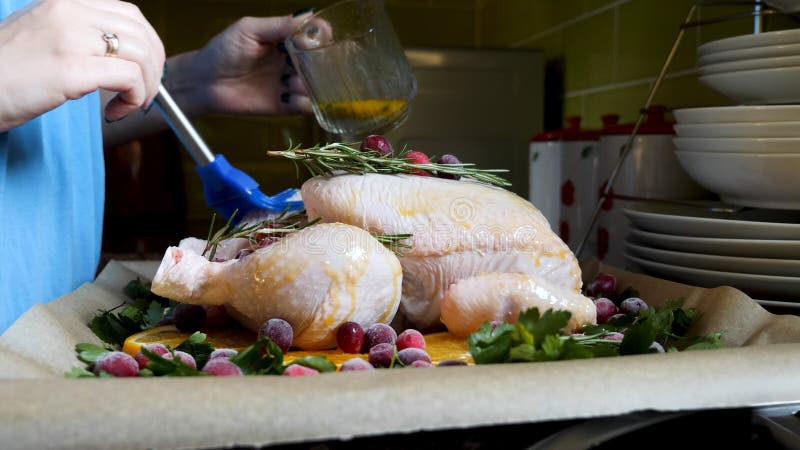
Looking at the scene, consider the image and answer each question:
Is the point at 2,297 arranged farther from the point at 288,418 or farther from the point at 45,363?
the point at 288,418

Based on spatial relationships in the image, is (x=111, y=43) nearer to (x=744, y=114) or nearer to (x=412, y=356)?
(x=412, y=356)

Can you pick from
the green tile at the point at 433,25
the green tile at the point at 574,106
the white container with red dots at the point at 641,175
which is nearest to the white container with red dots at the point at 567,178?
the white container with red dots at the point at 641,175

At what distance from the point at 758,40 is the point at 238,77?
881 millimetres

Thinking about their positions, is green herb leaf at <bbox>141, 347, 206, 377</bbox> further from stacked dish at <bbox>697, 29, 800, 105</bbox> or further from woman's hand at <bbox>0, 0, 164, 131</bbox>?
stacked dish at <bbox>697, 29, 800, 105</bbox>

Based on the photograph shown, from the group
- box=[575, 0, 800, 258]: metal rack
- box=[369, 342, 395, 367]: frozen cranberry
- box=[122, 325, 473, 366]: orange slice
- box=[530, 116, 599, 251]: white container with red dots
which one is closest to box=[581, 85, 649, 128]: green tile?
box=[530, 116, 599, 251]: white container with red dots

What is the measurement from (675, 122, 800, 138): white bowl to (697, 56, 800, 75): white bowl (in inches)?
3.1

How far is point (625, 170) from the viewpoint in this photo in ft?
4.17

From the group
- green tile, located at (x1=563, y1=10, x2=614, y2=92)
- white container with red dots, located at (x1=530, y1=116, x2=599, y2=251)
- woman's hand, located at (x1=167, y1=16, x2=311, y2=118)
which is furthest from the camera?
green tile, located at (x1=563, y1=10, x2=614, y2=92)

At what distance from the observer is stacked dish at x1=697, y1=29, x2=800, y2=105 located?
86cm

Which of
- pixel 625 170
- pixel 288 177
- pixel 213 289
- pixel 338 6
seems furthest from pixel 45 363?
pixel 288 177

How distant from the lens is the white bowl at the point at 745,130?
2.68ft

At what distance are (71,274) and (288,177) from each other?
2.07 metres

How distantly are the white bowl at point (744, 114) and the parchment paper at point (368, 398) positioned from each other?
36cm

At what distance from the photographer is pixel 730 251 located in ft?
2.68
